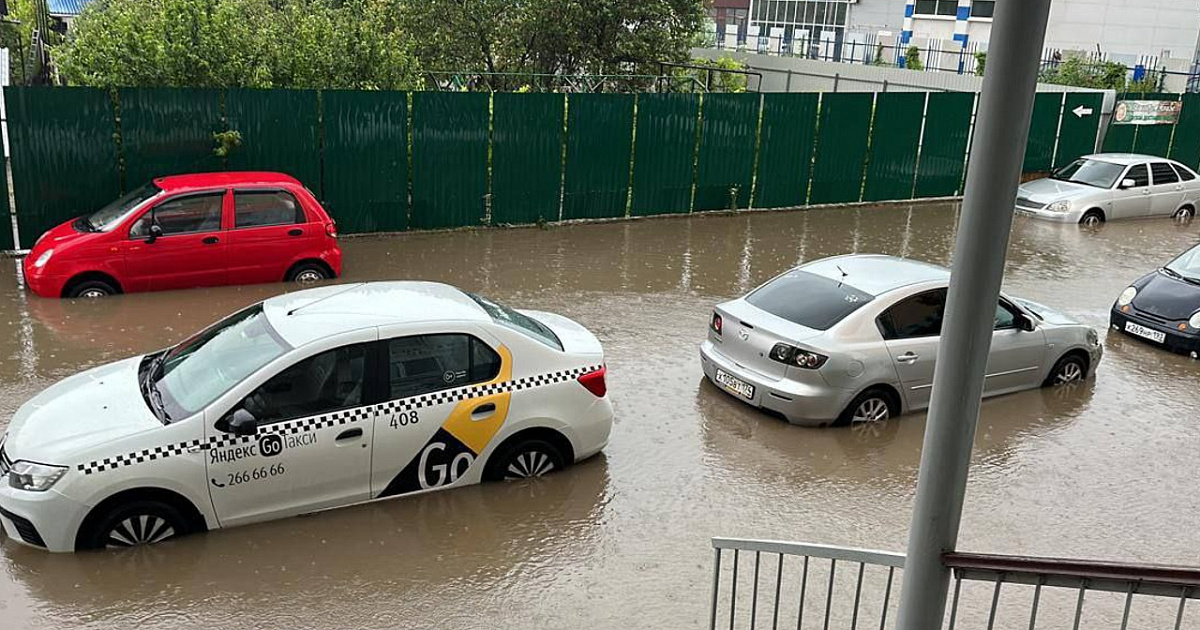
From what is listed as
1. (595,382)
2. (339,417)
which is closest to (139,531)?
(339,417)

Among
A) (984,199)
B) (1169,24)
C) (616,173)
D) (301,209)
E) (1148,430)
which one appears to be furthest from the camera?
(1169,24)

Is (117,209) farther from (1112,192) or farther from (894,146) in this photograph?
(1112,192)

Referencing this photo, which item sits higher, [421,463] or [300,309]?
[300,309]

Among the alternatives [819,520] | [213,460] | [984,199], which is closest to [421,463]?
[213,460]

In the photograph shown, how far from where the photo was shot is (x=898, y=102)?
63.9 feet

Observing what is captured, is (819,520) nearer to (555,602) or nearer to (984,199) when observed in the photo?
(555,602)

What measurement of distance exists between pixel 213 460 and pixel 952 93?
1728cm

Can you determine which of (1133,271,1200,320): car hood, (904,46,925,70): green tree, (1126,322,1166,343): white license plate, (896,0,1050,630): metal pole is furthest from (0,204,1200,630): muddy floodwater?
(904,46,925,70): green tree

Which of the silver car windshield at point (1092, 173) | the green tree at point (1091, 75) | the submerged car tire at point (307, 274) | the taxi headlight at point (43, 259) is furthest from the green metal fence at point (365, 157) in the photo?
the green tree at point (1091, 75)

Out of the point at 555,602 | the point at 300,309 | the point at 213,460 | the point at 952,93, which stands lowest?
the point at 555,602

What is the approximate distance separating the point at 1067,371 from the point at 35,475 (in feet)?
30.9

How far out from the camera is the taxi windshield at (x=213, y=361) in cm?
682

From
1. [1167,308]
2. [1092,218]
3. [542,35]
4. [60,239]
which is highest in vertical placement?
[542,35]

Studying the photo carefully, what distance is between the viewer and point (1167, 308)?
12016mm
